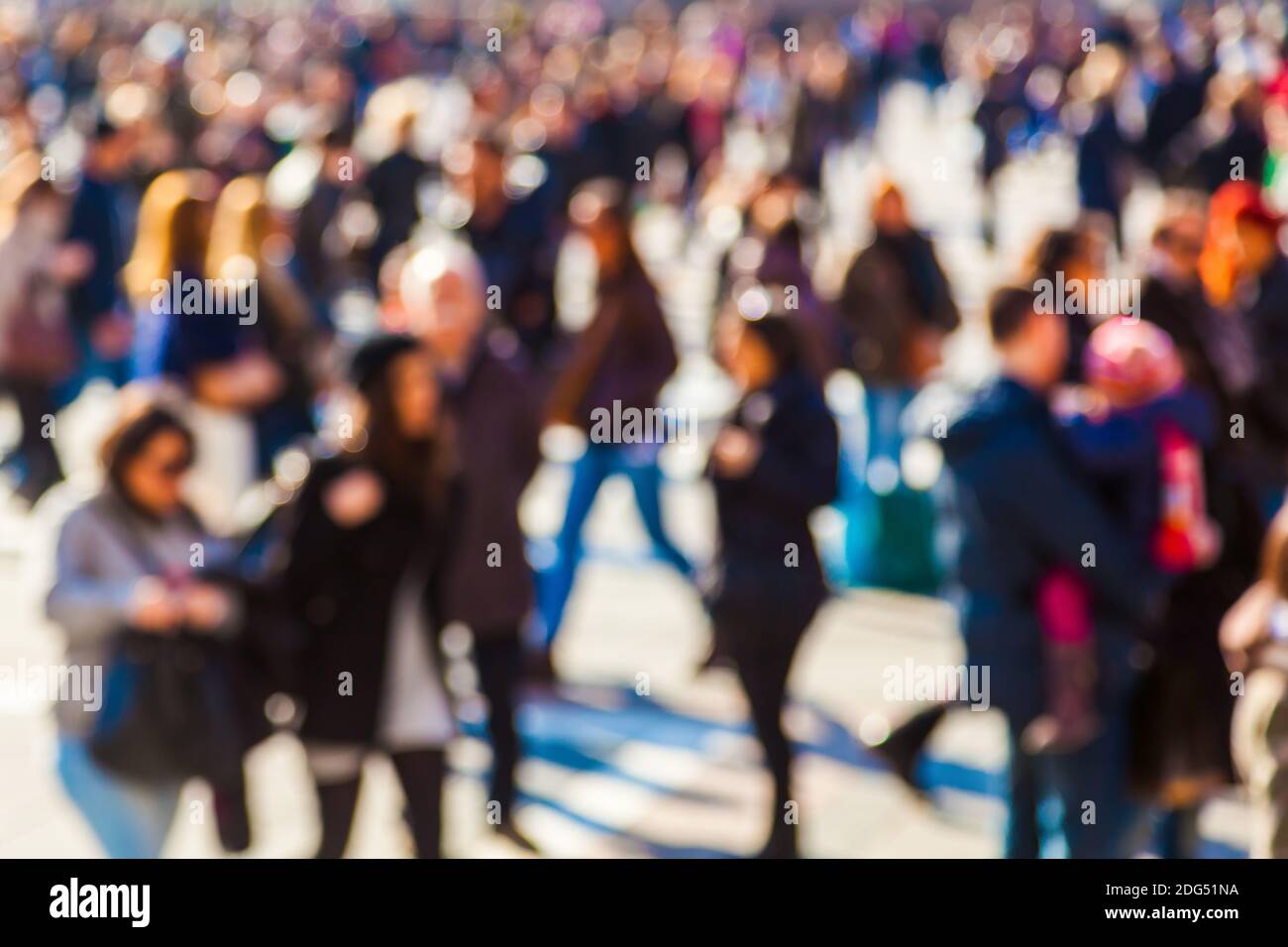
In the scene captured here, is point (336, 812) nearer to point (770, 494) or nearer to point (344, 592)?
point (344, 592)

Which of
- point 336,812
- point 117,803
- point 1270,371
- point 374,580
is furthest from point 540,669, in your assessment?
point 1270,371

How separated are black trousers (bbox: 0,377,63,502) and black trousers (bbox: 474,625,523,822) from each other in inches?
148

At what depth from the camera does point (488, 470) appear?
5.32 m

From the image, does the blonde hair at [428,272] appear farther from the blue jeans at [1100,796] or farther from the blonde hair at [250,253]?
the blue jeans at [1100,796]

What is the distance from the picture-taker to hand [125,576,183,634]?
397 centimetres

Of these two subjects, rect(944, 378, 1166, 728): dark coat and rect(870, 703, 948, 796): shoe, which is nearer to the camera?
rect(944, 378, 1166, 728): dark coat

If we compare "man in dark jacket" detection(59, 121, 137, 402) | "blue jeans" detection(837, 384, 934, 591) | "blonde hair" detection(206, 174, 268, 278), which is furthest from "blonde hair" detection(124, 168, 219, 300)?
"blue jeans" detection(837, 384, 934, 591)

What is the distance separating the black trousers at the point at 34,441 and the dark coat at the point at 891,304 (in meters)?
3.69

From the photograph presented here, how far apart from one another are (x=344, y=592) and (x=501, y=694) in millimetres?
1162

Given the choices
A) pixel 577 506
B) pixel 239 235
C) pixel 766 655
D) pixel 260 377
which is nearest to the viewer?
pixel 766 655

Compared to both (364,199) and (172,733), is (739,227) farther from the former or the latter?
(172,733)

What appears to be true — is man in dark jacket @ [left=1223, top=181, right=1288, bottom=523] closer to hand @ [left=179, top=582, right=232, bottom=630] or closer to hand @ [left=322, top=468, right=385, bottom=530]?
Result: hand @ [left=322, top=468, right=385, bottom=530]
